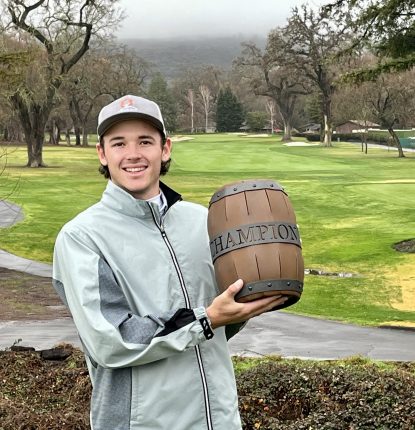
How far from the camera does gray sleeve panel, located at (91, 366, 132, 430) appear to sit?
7.50 feet

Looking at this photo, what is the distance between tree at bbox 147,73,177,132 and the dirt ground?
306 feet

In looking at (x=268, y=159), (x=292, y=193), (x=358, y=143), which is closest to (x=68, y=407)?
(x=292, y=193)

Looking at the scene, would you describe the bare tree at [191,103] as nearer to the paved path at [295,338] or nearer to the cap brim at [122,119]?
the paved path at [295,338]

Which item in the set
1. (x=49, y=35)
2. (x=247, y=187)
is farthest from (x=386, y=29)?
(x=49, y=35)

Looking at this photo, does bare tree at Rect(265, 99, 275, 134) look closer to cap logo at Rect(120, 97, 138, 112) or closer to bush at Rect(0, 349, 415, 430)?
bush at Rect(0, 349, 415, 430)

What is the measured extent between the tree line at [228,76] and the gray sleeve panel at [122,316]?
14635 millimetres

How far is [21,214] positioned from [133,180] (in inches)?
1106

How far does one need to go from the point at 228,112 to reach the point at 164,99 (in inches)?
438

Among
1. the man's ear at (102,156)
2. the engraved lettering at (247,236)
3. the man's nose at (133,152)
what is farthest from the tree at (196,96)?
the engraved lettering at (247,236)

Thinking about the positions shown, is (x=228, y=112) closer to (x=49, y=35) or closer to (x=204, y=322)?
(x=49, y=35)

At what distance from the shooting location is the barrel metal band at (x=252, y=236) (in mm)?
2359

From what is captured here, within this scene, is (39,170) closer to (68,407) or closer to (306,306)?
(306,306)

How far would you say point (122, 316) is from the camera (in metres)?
2.23

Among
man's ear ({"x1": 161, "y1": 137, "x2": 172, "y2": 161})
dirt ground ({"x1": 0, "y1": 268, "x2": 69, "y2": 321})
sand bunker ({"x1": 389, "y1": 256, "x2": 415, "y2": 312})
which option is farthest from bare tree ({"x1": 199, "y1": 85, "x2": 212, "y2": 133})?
man's ear ({"x1": 161, "y1": 137, "x2": 172, "y2": 161})
